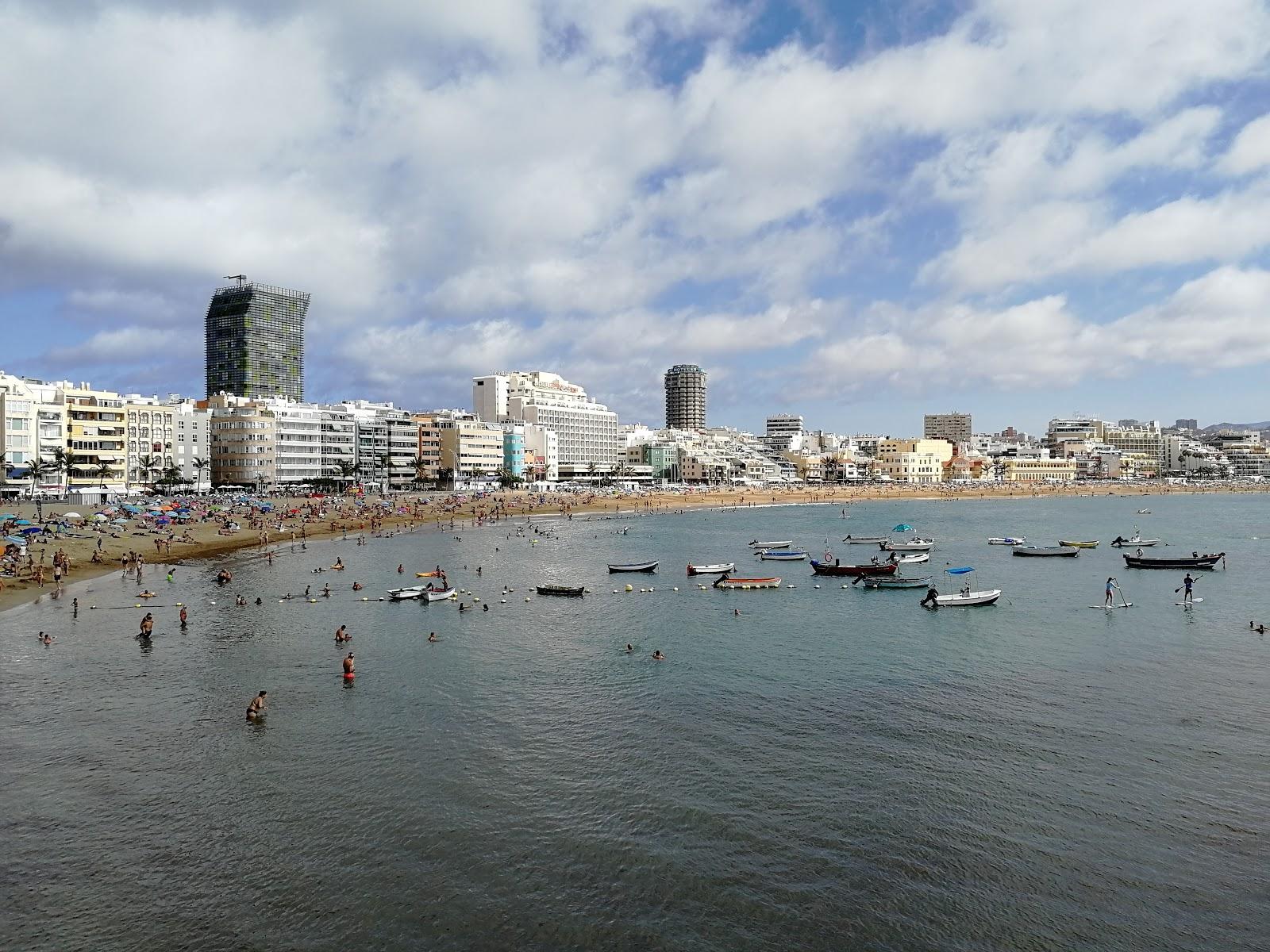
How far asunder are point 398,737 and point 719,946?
→ 14858mm

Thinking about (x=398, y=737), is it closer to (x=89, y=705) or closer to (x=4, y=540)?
(x=89, y=705)

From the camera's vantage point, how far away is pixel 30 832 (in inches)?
830

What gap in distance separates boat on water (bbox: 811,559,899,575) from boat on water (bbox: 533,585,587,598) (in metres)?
22.0

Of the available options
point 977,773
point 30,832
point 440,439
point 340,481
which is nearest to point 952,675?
point 977,773

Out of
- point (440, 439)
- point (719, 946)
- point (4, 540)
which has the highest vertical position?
point (440, 439)

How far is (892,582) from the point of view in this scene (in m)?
63.4

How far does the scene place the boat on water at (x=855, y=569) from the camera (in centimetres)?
6794

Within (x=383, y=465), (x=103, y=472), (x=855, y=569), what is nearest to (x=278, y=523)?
(x=103, y=472)

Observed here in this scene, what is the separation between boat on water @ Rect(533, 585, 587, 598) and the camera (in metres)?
58.1

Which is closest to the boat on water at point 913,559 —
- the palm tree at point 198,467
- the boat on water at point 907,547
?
the boat on water at point 907,547

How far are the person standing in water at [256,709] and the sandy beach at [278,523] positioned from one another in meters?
30.4

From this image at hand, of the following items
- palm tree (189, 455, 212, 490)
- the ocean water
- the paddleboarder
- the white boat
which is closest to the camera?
the ocean water

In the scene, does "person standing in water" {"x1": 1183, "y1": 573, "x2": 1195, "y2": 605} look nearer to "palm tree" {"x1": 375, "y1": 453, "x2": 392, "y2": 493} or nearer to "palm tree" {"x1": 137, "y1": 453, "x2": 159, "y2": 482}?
"palm tree" {"x1": 137, "y1": 453, "x2": 159, "y2": 482}

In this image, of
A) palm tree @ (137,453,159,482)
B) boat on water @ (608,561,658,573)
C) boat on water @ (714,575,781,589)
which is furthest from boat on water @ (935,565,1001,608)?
palm tree @ (137,453,159,482)
